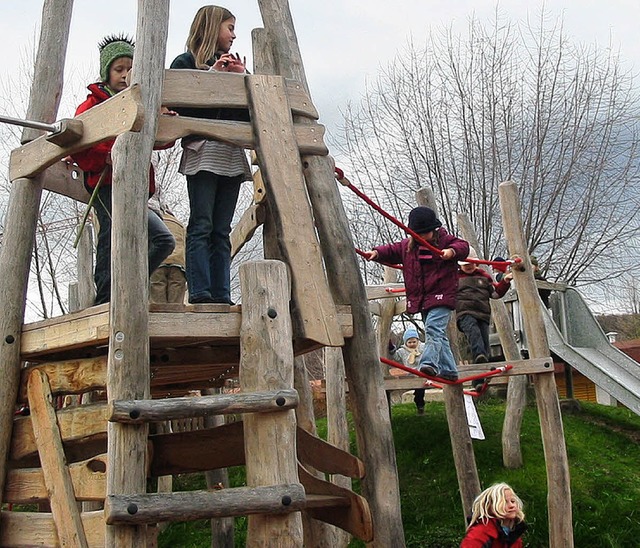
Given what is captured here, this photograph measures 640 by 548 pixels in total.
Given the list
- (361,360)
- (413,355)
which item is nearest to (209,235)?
(361,360)

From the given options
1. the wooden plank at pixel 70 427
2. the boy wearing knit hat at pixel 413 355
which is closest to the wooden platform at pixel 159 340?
the wooden plank at pixel 70 427

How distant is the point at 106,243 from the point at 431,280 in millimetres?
2686

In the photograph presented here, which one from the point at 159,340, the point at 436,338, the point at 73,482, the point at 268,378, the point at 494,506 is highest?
the point at 436,338

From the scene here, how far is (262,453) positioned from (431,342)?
9.75 feet

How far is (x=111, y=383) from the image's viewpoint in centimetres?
396

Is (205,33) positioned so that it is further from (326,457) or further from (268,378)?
(326,457)

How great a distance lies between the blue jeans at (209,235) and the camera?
4.95 meters

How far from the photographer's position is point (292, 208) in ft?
15.4

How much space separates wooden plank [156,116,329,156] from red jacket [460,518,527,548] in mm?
2465

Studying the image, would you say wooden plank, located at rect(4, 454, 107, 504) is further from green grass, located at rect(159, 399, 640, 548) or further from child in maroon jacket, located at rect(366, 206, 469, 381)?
green grass, located at rect(159, 399, 640, 548)

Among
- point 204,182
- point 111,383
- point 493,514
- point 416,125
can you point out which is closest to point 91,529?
point 111,383

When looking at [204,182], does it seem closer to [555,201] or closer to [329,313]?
[329,313]

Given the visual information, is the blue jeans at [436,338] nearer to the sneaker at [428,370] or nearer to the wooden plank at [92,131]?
the sneaker at [428,370]

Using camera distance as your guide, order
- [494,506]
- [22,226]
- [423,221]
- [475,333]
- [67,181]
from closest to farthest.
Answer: [22,226] → [494,506] → [67,181] → [423,221] → [475,333]
